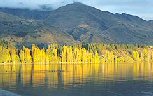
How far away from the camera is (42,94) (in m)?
118

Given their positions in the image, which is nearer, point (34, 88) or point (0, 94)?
point (0, 94)

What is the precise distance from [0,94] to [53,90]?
2558 cm

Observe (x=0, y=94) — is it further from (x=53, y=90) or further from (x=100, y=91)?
(x=100, y=91)

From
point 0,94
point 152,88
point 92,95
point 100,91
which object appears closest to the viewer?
point 0,94

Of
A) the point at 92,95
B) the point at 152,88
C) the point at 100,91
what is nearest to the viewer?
the point at 92,95

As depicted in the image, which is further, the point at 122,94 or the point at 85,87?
the point at 85,87

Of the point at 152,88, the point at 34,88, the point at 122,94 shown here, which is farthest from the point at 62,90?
the point at 152,88

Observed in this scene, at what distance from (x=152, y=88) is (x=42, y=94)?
41.1 m

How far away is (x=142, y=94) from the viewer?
120m

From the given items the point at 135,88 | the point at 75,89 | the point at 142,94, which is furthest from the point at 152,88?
the point at 75,89

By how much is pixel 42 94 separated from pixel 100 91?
20.4 m

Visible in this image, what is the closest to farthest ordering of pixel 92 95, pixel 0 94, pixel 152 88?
pixel 0 94 → pixel 92 95 → pixel 152 88

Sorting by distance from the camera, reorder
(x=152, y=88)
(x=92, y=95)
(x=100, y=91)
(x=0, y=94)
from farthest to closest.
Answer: (x=152, y=88) → (x=100, y=91) → (x=92, y=95) → (x=0, y=94)

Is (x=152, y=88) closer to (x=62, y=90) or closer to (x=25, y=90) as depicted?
(x=62, y=90)
